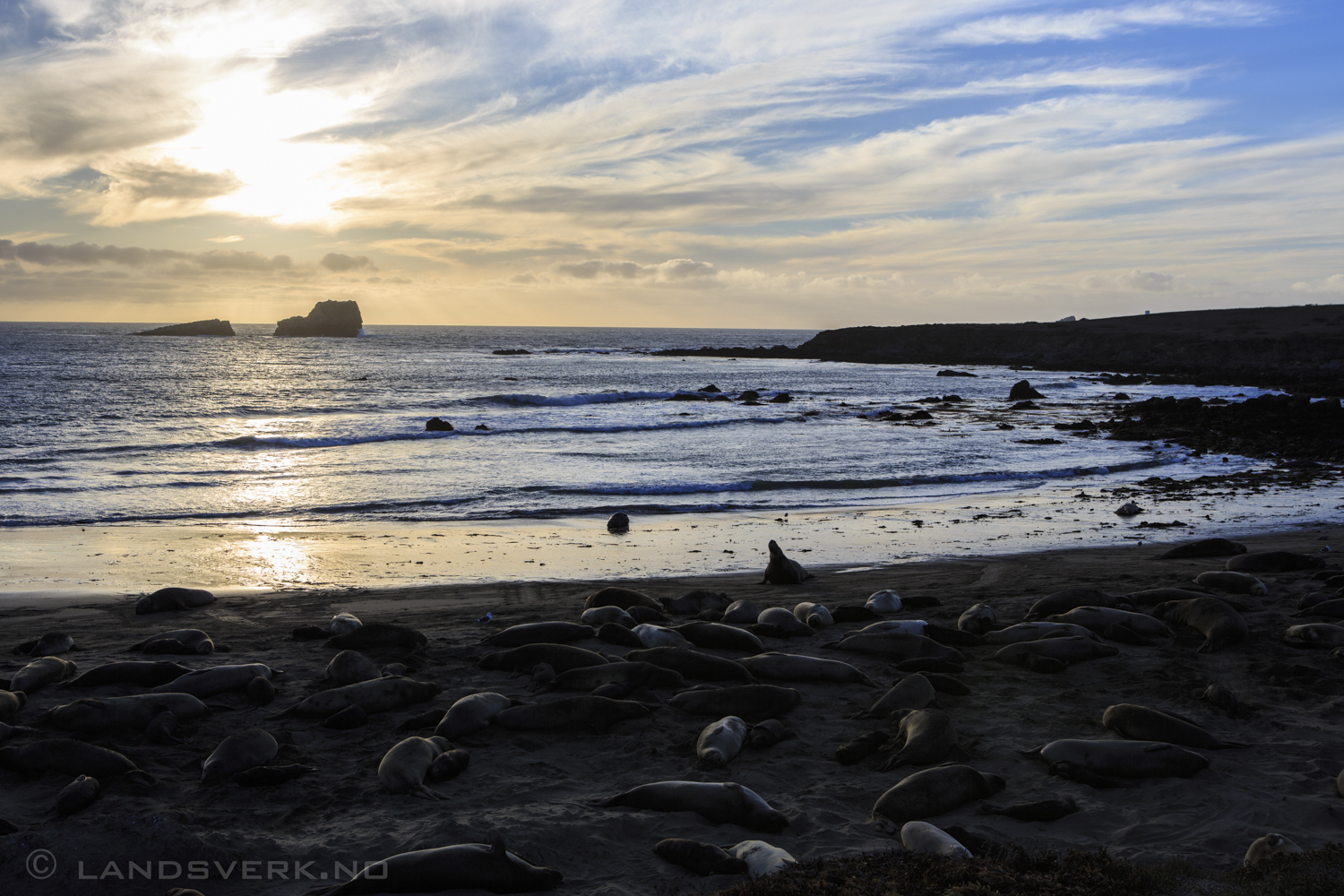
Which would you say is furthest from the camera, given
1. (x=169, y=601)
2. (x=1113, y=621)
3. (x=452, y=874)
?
(x=169, y=601)

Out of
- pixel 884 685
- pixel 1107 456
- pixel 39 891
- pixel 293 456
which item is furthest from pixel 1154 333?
pixel 39 891

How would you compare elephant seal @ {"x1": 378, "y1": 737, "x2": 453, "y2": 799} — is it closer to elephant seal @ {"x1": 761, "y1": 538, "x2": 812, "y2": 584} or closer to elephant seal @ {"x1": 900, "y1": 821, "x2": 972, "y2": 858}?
elephant seal @ {"x1": 900, "y1": 821, "x2": 972, "y2": 858}

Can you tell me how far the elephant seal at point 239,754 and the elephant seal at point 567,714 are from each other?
1.44 metres

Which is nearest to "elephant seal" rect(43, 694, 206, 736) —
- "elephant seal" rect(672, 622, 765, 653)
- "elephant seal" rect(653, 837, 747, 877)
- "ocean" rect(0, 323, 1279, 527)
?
"elephant seal" rect(653, 837, 747, 877)

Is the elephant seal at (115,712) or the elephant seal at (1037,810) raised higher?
the elephant seal at (115,712)

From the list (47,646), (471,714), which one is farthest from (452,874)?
(47,646)

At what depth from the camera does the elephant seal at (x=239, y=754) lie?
484cm

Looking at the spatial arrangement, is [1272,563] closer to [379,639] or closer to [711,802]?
[711,802]

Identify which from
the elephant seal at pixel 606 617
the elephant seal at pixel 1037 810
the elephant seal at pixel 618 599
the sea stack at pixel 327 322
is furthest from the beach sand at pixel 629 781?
the sea stack at pixel 327 322

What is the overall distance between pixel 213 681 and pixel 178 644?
121 centimetres

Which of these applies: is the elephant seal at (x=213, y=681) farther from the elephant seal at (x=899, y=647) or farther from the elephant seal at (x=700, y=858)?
the elephant seal at (x=899, y=647)

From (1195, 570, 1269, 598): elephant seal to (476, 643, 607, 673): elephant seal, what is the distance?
22.6ft

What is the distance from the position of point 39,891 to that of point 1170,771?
5.99 meters

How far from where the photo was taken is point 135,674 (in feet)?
20.9
